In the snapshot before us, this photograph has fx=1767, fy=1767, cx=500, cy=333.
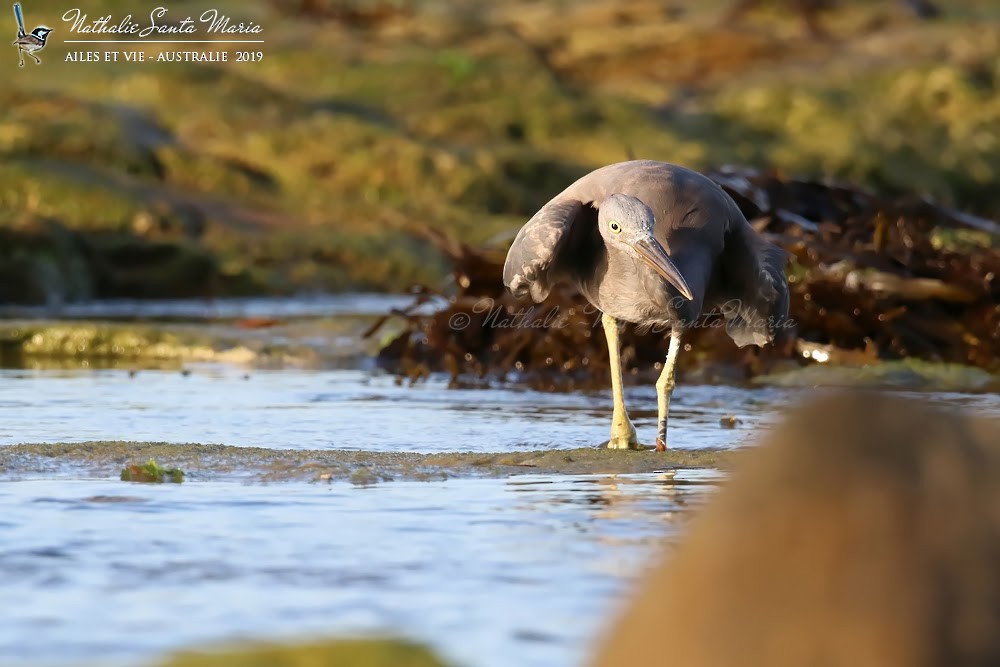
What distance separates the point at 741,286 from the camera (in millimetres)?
8062

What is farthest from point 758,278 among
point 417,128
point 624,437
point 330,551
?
point 417,128

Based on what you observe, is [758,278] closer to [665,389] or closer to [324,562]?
[665,389]

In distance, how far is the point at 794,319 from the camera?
10.6 meters

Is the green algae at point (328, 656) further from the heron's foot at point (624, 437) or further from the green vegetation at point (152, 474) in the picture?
the heron's foot at point (624, 437)

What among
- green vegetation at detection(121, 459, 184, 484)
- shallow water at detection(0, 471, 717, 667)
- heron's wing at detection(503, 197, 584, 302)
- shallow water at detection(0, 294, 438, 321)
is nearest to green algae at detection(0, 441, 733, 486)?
green vegetation at detection(121, 459, 184, 484)

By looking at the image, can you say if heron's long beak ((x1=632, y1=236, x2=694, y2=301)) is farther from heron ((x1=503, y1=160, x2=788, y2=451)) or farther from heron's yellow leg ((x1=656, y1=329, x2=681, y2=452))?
heron's yellow leg ((x1=656, y1=329, x2=681, y2=452))

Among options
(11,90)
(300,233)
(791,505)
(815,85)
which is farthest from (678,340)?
(815,85)

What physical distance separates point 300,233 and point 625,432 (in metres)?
11.2

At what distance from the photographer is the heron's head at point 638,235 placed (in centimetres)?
725

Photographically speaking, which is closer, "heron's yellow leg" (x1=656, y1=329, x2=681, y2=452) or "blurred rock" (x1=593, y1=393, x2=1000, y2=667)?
"blurred rock" (x1=593, y1=393, x2=1000, y2=667)

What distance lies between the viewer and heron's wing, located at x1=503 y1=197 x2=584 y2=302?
749 centimetres

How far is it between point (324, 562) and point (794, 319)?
6455 mm

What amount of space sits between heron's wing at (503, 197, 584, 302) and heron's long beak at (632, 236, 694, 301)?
0.37 m

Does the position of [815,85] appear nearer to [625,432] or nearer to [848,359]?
[848,359]
